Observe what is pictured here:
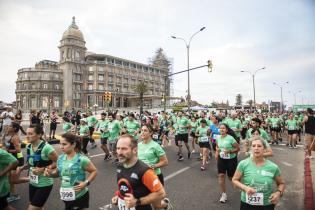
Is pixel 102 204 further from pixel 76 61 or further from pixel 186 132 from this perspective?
pixel 76 61

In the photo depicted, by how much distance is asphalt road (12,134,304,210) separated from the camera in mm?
5431

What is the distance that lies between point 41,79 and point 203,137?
82.9m

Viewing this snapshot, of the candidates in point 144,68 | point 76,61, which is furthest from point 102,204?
point 144,68

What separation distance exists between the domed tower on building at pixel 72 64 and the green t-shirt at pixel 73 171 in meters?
80.4

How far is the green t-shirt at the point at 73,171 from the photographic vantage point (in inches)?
138

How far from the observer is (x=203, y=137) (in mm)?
9742

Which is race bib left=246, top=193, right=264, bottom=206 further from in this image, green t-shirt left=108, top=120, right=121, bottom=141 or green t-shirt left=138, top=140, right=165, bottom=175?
green t-shirt left=108, top=120, right=121, bottom=141

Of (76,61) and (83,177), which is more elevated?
(76,61)

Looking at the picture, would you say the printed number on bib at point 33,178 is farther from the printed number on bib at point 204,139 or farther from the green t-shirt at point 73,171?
the printed number on bib at point 204,139

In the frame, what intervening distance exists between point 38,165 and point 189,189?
12.9ft

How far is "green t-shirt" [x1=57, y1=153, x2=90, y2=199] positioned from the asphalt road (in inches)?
74.3

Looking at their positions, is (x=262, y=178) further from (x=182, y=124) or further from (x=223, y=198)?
(x=182, y=124)

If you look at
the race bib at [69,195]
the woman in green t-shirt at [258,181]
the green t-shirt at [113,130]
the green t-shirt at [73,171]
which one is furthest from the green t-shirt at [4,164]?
the green t-shirt at [113,130]

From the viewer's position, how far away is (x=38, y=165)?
159 inches
